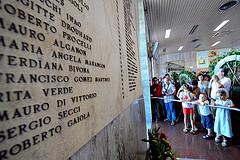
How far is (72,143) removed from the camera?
0.49m

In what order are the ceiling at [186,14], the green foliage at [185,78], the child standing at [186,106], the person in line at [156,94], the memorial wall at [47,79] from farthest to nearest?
the green foliage at [185,78]
the person in line at [156,94]
the ceiling at [186,14]
the child standing at [186,106]
the memorial wall at [47,79]

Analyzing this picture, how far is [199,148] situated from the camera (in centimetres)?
353

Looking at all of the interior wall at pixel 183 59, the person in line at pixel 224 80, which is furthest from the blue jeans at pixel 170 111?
the interior wall at pixel 183 59

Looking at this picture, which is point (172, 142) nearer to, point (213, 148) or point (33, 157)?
point (213, 148)

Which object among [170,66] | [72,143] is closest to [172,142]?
[72,143]

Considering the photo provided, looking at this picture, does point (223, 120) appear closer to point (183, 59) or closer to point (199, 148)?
point (199, 148)

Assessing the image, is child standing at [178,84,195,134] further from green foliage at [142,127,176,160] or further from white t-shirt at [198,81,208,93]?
green foliage at [142,127,176,160]

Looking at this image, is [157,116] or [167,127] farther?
[157,116]

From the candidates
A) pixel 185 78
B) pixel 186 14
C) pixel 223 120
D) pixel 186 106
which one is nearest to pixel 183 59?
pixel 185 78

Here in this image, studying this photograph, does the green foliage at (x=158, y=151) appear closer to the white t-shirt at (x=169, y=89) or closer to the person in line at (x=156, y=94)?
the white t-shirt at (x=169, y=89)

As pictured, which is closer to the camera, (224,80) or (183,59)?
(224,80)

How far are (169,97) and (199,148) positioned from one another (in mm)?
2232

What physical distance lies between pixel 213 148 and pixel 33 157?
12.6 ft

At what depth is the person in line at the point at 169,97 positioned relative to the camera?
18.2 ft
